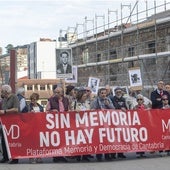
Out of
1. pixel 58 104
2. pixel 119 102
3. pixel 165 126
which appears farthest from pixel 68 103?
pixel 165 126

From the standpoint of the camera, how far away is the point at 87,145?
1191cm

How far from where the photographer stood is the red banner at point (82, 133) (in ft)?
38.4

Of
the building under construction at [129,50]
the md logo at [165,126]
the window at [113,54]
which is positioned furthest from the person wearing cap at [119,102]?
the window at [113,54]

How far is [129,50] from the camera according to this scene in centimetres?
3425

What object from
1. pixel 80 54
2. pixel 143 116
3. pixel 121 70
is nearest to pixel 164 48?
pixel 121 70

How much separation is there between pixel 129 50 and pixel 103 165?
2344cm

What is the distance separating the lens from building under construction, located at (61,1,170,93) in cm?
2948

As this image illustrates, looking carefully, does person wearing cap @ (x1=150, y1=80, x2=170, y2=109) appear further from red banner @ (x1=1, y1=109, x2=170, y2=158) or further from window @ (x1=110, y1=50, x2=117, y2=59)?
window @ (x1=110, y1=50, x2=117, y2=59)

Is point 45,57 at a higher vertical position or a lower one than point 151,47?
higher

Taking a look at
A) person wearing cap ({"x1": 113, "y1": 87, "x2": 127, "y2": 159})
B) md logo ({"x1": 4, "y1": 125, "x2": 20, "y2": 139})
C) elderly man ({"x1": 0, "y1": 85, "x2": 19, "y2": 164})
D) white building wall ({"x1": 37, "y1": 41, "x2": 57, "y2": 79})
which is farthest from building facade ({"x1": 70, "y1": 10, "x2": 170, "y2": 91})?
white building wall ({"x1": 37, "y1": 41, "x2": 57, "y2": 79})

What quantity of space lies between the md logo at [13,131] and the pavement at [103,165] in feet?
2.07

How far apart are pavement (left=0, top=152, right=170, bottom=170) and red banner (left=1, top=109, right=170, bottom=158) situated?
0.25 metres

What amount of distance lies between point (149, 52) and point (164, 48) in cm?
180

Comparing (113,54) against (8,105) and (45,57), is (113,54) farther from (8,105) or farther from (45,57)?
(45,57)
